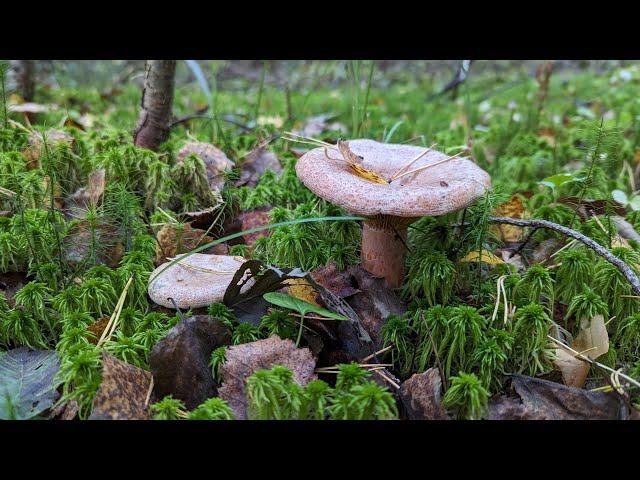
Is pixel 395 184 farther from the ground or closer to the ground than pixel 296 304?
farther from the ground

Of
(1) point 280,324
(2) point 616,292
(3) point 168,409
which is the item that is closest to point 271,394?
(3) point 168,409

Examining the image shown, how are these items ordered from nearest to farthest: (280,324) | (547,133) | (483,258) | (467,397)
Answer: (467,397) → (280,324) → (483,258) → (547,133)

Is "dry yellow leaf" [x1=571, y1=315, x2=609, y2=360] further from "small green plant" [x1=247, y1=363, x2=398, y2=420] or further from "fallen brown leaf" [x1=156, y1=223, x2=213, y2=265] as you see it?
"fallen brown leaf" [x1=156, y1=223, x2=213, y2=265]

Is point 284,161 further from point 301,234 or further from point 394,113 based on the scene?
point 394,113

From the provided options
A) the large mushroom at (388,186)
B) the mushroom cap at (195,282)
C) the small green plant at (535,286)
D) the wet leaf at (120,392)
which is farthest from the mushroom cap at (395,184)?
the wet leaf at (120,392)

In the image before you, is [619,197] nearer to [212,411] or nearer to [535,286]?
[535,286]

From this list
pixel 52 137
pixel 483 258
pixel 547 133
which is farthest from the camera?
pixel 547 133
